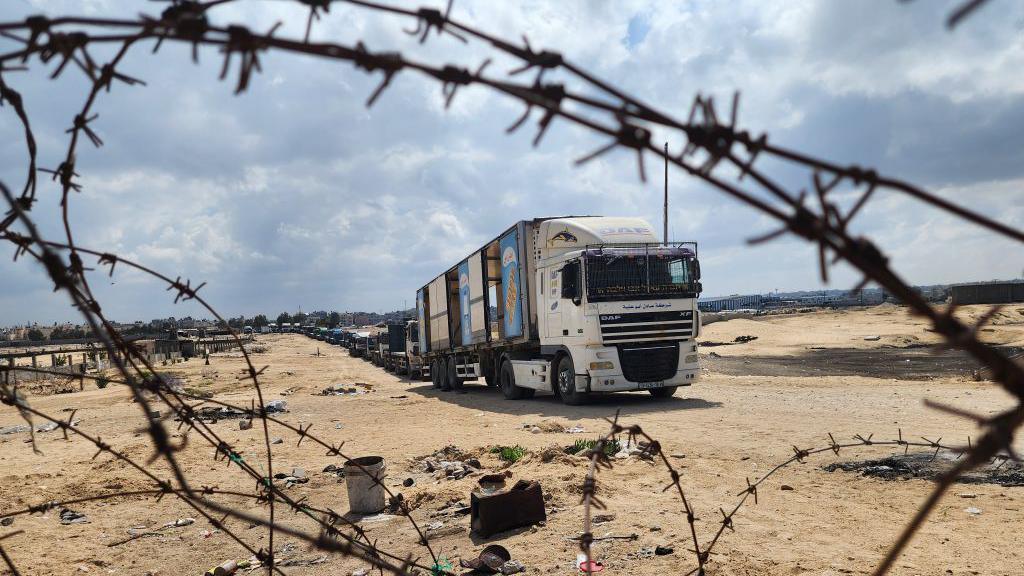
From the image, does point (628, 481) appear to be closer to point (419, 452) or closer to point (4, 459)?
point (419, 452)

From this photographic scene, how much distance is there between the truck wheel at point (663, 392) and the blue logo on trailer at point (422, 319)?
12.9m

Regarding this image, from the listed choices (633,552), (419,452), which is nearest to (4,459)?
(419,452)

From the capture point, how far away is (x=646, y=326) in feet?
43.1

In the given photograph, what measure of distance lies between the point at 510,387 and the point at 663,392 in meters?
4.20

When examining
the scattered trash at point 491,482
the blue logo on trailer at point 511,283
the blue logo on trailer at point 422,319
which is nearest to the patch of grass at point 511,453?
the scattered trash at point 491,482

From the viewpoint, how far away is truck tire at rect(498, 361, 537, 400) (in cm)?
1677

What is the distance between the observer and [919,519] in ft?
3.76

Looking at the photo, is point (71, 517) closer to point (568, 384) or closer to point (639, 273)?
point (568, 384)

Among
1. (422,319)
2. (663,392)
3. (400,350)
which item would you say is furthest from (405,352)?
(663,392)

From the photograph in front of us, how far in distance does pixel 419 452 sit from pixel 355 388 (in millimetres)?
14030

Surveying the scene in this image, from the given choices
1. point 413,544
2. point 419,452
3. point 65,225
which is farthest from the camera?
point 419,452

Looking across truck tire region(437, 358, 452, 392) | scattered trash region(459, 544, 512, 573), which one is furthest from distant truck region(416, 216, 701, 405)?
scattered trash region(459, 544, 512, 573)

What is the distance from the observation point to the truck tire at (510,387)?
16766 millimetres

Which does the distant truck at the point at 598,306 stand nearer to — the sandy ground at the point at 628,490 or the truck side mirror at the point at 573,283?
the truck side mirror at the point at 573,283
